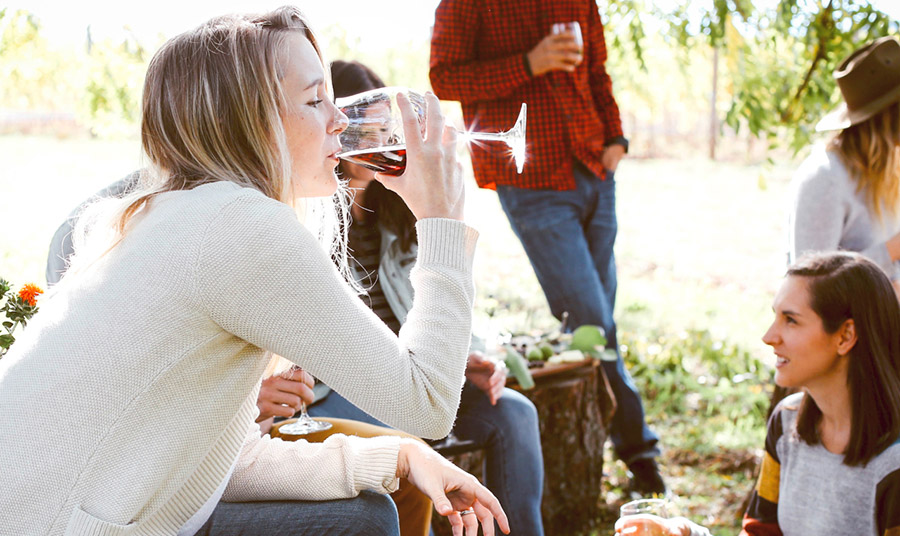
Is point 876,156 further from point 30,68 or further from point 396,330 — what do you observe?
point 30,68

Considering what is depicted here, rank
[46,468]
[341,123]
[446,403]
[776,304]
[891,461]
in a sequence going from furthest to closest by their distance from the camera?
[776,304] → [891,461] → [341,123] → [446,403] → [46,468]

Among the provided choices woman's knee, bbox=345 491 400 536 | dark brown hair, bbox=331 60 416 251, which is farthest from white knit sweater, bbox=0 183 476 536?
dark brown hair, bbox=331 60 416 251

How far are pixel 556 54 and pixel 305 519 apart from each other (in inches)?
76.8

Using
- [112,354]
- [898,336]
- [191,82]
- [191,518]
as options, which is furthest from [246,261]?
[898,336]

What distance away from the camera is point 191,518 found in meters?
1.32

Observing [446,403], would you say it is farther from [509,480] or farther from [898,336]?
[898,336]

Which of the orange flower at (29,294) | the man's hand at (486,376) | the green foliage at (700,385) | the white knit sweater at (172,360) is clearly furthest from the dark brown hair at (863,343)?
the green foliage at (700,385)

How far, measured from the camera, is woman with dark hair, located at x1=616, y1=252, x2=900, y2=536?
75.5 inches

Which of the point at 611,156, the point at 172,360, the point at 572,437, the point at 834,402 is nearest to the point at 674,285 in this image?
the point at 611,156

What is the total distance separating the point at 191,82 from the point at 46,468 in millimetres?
573

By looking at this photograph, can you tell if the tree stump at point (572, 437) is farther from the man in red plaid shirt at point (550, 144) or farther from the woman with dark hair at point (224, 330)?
the woman with dark hair at point (224, 330)

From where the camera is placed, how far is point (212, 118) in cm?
129

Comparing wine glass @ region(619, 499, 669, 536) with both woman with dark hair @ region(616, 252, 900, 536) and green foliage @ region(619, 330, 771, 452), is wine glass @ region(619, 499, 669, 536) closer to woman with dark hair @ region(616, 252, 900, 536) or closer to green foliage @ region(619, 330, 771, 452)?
woman with dark hair @ region(616, 252, 900, 536)

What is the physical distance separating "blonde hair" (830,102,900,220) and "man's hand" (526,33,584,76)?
0.87 metres
